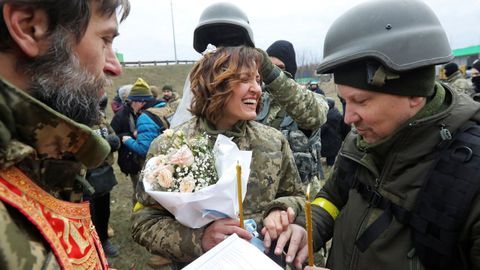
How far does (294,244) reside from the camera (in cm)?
175

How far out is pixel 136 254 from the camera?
517 centimetres

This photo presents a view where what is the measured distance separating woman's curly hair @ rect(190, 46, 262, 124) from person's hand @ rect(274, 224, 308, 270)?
943 millimetres

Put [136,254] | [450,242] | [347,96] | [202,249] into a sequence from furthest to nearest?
[136,254] < [202,249] < [347,96] < [450,242]

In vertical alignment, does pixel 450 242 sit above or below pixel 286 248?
above

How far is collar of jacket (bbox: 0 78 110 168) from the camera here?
93cm

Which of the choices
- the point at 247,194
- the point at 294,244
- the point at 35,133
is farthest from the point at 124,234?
the point at 35,133

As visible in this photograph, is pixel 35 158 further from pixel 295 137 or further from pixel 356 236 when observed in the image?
pixel 295 137

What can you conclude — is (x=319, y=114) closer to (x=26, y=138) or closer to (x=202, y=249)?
(x=202, y=249)

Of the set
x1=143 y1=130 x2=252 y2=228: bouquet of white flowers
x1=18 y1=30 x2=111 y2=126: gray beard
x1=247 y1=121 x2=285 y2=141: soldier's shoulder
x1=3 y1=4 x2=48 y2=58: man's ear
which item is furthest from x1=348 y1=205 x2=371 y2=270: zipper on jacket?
x1=3 y1=4 x2=48 y2=58: man's ear

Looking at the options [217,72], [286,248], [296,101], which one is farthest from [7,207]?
[296,101]

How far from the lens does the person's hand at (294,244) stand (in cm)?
170

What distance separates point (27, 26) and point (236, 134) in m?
1.43

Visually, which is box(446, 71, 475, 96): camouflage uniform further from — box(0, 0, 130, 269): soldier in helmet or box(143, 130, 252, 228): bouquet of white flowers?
box(0, 0, 130, 269): soldier in helmet

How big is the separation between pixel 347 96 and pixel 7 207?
4.85 feet
